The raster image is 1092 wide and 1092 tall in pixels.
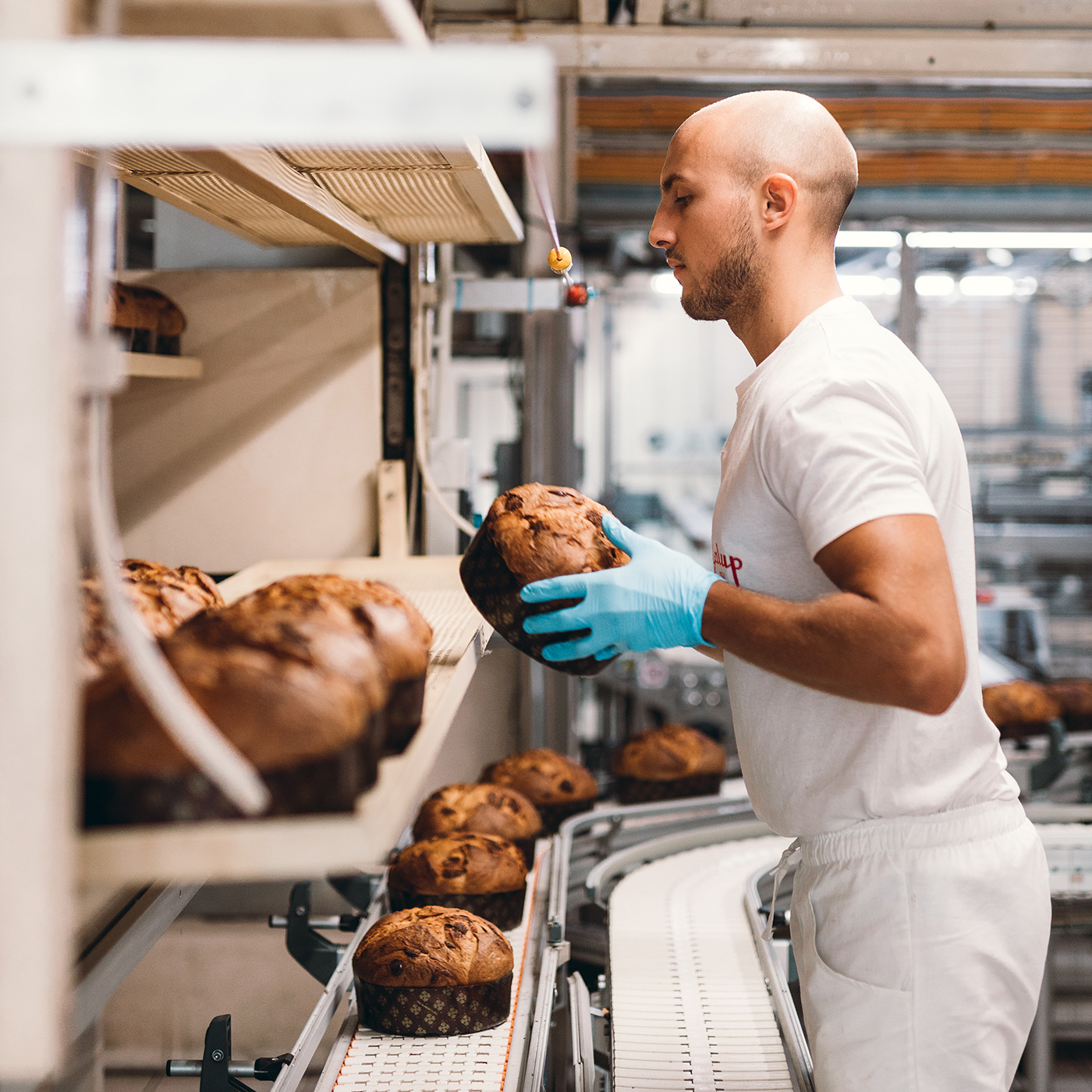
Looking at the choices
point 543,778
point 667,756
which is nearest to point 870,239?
point 667,756

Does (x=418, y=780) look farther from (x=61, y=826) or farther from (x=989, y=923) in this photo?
(x=989, y=923)

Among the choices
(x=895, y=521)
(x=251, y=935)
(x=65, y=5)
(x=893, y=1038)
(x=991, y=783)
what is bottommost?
(x=251, y=935)

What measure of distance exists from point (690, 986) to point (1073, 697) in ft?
5.66

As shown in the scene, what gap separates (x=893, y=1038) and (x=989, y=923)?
180 mm

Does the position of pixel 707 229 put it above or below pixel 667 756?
above

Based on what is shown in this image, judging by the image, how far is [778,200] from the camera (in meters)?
1.33

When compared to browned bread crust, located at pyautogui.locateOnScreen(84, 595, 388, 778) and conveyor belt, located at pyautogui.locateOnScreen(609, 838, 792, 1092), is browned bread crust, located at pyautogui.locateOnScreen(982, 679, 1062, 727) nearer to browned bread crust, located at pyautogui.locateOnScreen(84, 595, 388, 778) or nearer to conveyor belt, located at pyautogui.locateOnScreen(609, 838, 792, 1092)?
conveyor belt, located at pyautogui.locateOnScreen(609, 838, 792, 1092)

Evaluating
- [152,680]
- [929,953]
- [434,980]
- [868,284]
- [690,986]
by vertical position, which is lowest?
[690,986]

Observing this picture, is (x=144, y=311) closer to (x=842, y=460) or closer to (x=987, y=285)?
(x=842, y=460)

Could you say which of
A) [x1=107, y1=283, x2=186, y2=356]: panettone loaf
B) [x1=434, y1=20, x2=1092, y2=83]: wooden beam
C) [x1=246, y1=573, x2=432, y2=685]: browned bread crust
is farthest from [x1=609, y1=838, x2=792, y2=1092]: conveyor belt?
[x1=434, y1=20, x2=1092, y2=83]: wooden beam

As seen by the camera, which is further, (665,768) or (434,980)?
(665,768)

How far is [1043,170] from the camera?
369 centimetres

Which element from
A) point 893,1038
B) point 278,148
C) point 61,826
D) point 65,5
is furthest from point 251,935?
point 65,5

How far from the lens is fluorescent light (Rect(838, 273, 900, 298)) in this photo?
3455 mm
